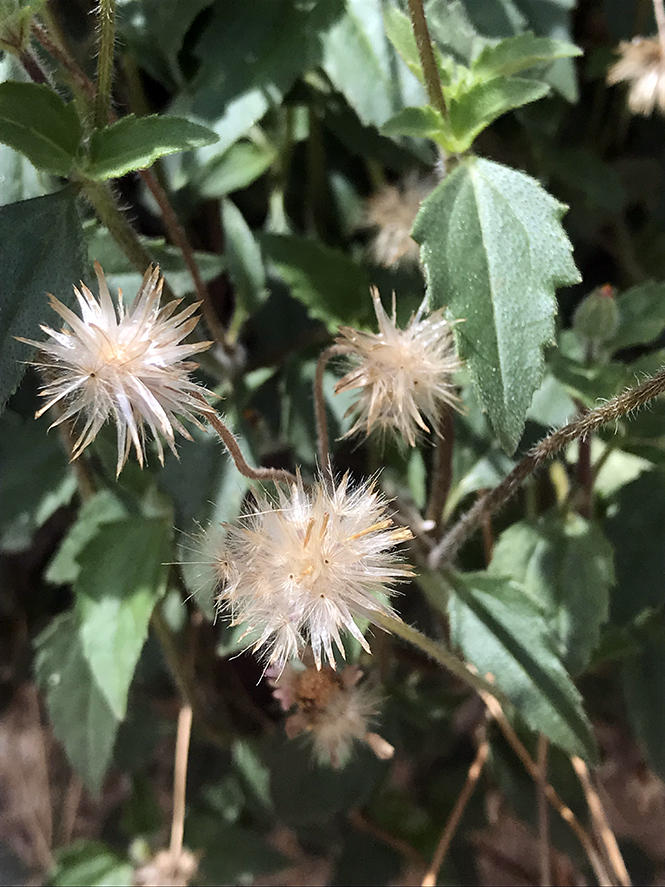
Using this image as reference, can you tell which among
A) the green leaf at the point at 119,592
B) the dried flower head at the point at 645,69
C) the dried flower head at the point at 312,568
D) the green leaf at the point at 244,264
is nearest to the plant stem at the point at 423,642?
the dried flower head at the point at 312,568

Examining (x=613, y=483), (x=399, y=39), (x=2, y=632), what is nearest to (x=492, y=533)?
(x=613, y=483)

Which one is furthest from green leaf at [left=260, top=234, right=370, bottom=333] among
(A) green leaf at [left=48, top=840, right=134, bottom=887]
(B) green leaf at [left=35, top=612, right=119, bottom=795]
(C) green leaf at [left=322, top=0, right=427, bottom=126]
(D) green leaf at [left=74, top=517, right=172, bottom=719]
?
(A) green leaf at [left=48, top=840, right=134, bottom=887]

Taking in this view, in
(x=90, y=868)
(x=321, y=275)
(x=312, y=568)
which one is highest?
(x=321, y=275)

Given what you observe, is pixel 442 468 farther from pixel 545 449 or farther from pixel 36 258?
pixel 36 258

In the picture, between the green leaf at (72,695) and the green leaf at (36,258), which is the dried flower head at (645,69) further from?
the green leaf at (72,695)

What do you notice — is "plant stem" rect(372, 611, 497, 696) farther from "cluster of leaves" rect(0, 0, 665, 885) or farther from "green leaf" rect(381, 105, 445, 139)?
"green leaf" rect(381, 105, 445, 139)

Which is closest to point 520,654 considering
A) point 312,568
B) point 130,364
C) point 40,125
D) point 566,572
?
point 566,572

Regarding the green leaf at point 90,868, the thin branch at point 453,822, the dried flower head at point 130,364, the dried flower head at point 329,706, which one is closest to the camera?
the dried flower head at point 130,364
